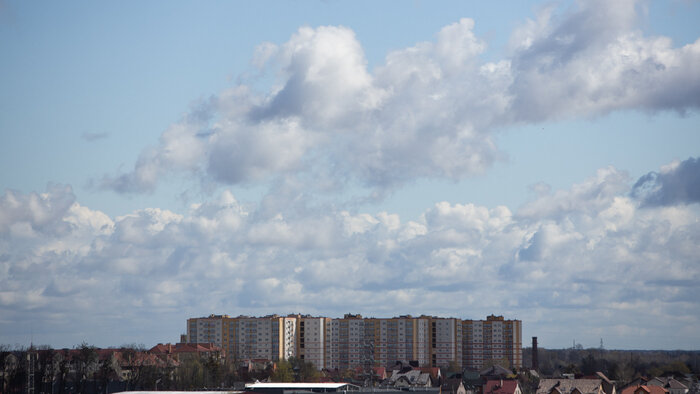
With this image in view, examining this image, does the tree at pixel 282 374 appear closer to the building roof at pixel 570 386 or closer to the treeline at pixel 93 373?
the treeline at pixel 93 373

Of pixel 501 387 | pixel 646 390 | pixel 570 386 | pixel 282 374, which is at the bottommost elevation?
pixel 501 387

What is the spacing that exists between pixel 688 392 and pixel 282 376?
58.9 meters

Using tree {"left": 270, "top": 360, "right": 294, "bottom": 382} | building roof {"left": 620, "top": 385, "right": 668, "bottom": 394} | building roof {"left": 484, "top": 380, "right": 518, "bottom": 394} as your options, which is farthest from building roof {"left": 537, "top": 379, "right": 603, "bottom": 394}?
tree {"left": 270, "top": 360, "right": 294, "bottom": 382}

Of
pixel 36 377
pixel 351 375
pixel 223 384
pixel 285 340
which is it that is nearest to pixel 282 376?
pixel 223 384

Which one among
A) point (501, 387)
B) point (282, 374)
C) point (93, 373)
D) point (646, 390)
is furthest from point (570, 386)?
point (93, 373)

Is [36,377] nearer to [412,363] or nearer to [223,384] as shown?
[223,384]

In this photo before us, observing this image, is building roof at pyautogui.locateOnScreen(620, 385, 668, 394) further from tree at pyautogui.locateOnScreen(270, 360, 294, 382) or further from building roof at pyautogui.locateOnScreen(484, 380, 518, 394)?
tree at pyautogui.locateOnScreen(270, 360, 294, 382)

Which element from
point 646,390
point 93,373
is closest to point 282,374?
point 93,373

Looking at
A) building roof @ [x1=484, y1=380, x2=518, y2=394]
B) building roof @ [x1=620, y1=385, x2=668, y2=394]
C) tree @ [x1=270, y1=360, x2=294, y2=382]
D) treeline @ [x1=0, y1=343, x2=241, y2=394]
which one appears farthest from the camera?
tree @ [x1=270, y1=360, x2=294, y2=382]

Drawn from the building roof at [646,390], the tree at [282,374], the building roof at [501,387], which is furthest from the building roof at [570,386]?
the tree at [282,374]

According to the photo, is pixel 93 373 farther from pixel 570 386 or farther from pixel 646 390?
pixel 646 390

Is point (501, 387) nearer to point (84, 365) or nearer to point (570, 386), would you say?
point (570, 386)

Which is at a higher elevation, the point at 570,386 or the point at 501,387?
the point at 570,386

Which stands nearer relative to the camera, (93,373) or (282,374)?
(93,373)
